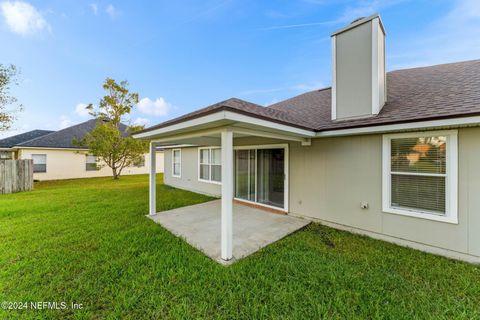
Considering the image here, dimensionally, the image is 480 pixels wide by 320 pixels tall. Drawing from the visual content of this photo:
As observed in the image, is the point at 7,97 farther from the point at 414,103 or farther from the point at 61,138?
the point at 414,103

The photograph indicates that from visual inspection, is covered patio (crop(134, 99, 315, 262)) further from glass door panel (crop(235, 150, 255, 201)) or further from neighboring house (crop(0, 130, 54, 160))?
neighboring house (crop(0, 130, 54, 160))

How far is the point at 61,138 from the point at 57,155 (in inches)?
81.8

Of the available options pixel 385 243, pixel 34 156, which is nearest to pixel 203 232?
pixel 385 243

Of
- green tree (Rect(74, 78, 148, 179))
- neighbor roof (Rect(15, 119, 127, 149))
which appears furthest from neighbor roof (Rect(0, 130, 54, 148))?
green tree (Rect(74, 78, 148, 179))

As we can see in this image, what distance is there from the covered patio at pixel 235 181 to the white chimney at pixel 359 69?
155 centimetres

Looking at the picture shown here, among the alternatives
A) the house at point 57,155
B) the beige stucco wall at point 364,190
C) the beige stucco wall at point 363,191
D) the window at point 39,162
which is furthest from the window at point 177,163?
the window at point 39,162

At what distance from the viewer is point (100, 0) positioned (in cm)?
807

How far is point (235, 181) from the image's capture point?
816cm

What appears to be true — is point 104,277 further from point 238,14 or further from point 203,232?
point 238,14

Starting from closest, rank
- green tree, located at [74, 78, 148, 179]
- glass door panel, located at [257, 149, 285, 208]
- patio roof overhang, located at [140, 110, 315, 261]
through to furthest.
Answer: patio roof overhang, located at [140, 110, 315, 261]
glass door panel, located at [257, 149, 285, 208]
green tree, located at [74, 78, 148, 179]

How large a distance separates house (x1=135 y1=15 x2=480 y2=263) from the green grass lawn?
680 millimetres

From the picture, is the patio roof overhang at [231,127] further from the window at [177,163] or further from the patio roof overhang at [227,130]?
the window at [177,163]

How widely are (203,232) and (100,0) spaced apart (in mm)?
10729

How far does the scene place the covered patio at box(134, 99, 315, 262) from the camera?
345 cm
